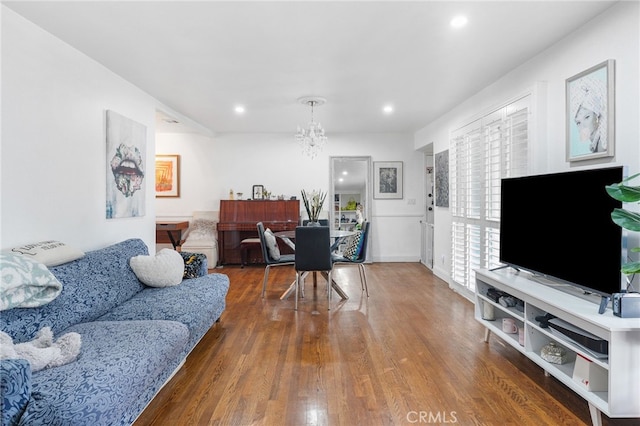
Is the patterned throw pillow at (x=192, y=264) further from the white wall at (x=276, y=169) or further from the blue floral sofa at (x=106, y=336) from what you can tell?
the white wall at (x=276, y=169)

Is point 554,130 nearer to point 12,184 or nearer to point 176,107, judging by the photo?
point 12,184

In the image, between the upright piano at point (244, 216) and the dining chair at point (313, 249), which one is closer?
the dining chair at point (313, 249)

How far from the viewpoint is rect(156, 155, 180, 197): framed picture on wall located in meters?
6.55

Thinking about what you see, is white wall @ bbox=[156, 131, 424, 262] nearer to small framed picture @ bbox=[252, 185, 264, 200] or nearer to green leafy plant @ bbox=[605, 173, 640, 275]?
small framed picture @ bbox=[252, 185, 264, 200]

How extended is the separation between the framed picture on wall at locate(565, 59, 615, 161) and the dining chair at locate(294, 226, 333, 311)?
2.26 meters

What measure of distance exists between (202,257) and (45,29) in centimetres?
217

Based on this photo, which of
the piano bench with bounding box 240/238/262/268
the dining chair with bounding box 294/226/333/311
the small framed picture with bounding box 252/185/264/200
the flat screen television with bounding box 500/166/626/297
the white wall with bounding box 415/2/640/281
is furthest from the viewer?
the small framed picture with bounding box 252/185/264/200

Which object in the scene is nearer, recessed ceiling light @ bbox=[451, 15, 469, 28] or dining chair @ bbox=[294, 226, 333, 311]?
recessed ceiling light @ bbox=[451, 15, 469, 28]

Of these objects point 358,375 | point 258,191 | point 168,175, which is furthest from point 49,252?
point 168,175

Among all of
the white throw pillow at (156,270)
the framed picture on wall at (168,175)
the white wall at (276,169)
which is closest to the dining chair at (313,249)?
the white throw pillow at (156,270)

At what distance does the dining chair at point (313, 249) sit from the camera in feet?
12.3

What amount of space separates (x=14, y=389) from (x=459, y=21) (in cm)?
305

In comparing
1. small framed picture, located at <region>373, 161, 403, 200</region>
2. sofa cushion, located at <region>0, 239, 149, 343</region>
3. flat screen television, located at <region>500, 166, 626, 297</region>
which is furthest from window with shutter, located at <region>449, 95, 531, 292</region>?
sofa cushion, located at <region>0, 239, 149, 343</region>

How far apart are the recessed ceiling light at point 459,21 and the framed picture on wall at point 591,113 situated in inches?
35.1
